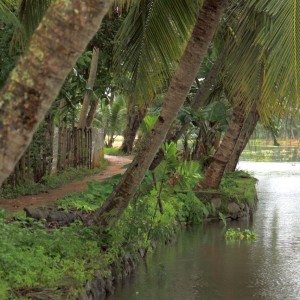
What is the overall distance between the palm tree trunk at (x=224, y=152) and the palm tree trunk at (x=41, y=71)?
12.1 m

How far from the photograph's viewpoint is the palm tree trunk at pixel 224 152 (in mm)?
15781

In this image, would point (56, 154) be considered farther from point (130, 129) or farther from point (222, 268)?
point (130, 129)

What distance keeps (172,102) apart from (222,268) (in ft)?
12.8

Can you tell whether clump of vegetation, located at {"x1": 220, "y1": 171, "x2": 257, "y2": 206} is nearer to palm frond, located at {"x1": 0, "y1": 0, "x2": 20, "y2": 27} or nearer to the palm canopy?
the palm canopy

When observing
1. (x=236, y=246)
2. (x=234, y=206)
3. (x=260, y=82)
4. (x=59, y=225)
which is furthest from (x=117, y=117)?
(x=260, y=82)

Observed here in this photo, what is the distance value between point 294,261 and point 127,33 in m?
5.30

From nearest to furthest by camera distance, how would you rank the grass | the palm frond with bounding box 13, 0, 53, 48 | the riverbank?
the riverbank < the palm frond with bounding box 13, 0, 53, 48 < the grass

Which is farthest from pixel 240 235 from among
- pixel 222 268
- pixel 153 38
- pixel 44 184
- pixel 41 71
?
pixel 41 71

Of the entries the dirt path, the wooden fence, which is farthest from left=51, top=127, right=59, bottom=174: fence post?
the dirt path

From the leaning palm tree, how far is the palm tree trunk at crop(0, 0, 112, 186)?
104 inches

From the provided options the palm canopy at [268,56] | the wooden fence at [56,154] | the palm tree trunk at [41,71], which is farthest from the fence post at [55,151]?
the palm tree trunk at [41,71]

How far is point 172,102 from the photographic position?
27.1ft

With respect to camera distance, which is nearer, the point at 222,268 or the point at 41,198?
the point at 222,268

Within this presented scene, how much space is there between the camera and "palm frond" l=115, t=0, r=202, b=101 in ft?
28.0
